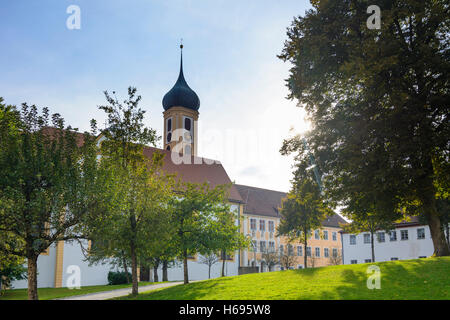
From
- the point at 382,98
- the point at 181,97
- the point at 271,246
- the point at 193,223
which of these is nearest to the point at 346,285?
the point at 382,98

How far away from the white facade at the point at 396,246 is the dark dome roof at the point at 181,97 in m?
28.3

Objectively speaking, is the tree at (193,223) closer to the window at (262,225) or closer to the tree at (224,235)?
the tree at (224,235)

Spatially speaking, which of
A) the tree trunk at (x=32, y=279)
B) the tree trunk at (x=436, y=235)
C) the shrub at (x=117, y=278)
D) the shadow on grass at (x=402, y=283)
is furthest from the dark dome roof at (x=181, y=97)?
the shadow on grass at (x=402, y=283)

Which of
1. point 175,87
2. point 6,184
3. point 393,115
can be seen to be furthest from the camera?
point 175,87

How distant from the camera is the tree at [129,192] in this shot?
17734 mm

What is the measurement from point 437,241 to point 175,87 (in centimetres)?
4645

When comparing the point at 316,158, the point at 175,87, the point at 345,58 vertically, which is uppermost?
the point at 175,87

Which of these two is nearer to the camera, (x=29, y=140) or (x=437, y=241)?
(x=29, y=140)

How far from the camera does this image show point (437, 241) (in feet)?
63.7

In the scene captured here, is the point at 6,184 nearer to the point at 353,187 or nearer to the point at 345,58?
the point at 353,187

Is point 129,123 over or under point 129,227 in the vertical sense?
over

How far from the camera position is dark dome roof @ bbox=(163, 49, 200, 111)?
5928 centimetres
